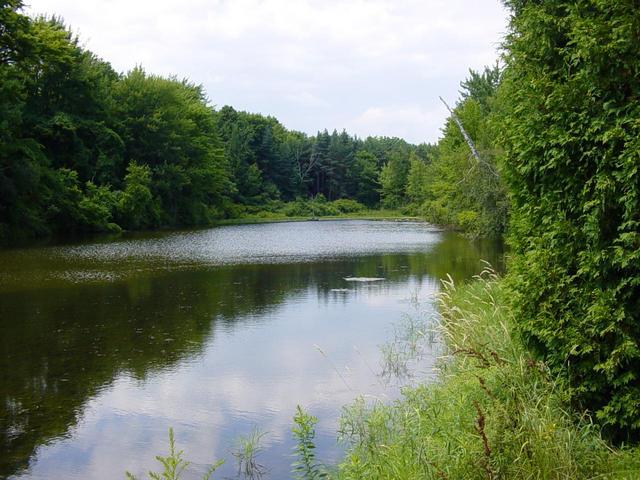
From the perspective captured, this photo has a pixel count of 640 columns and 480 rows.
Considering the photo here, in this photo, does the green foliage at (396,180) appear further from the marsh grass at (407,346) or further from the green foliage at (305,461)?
the green foliage at (305,461)

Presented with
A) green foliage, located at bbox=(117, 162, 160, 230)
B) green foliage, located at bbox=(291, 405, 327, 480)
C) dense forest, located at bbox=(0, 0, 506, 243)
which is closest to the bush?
dense forest, located at bbox=(0, 0, 506, 243)

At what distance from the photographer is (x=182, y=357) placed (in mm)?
10258

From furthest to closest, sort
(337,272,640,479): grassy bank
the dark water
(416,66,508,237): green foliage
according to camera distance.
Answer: (416,66,508,237): green foliage
the dark water
(337,272,640,479): grassy bank

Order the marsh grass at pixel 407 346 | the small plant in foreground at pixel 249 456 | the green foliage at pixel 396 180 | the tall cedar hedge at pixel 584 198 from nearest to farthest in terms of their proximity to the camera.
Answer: the tall cedar hedge at pixel 584 198
the small plant in foreground at pixel 249 456
the marsh grass at pixel 407 346
the green foliage at pixel 396 180

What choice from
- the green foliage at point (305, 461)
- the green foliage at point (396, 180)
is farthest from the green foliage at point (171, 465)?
the green foliage at point (396, 180)

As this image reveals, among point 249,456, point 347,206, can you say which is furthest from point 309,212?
point 249,456

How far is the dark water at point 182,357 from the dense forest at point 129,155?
11177mm

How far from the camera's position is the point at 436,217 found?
54.3 m

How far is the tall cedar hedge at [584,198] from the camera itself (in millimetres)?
4957

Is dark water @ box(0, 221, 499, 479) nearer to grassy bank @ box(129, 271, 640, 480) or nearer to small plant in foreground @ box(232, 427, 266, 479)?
small plant in foreground @ box(232, 427, 266, 479)

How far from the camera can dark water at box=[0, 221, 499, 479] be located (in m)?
6.76

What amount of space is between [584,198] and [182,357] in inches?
272

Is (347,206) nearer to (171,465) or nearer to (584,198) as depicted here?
(584,198)

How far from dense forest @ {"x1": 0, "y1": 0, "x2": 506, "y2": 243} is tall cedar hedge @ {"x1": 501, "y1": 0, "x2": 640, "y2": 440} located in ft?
62.8
